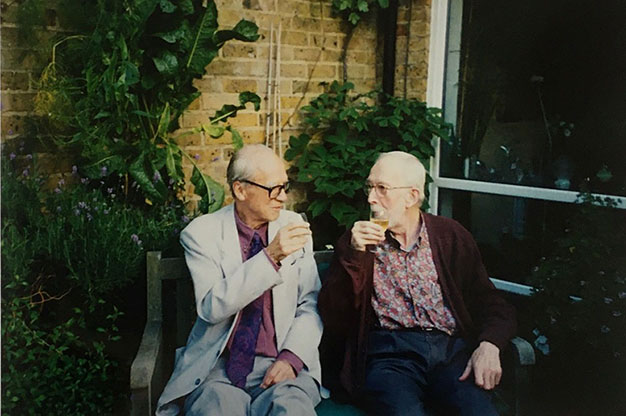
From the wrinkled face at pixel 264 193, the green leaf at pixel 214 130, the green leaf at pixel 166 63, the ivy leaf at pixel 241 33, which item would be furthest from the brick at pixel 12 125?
the wrinkled face at pixel 264 193

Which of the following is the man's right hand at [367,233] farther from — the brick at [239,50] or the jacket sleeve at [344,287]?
the brick at [239,50]

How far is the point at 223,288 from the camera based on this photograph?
8.45 ft

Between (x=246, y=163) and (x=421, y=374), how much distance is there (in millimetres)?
1027

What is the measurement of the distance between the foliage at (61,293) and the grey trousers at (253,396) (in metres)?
0.68

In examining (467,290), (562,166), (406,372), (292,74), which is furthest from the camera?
→ (292,74)

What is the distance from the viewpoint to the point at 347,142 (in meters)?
4.36

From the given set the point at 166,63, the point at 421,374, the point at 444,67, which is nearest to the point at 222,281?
the point at 421,374

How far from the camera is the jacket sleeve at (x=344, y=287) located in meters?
2.67

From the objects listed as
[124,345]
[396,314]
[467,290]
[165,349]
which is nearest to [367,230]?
[396,314]

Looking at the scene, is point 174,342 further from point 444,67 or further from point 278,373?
point 444,67

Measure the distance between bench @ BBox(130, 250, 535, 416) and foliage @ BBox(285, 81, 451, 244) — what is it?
1125 mm

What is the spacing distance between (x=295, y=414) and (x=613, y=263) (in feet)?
5.71

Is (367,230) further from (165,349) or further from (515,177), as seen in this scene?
(515,177)

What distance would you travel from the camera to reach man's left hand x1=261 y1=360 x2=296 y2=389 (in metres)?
2.61
